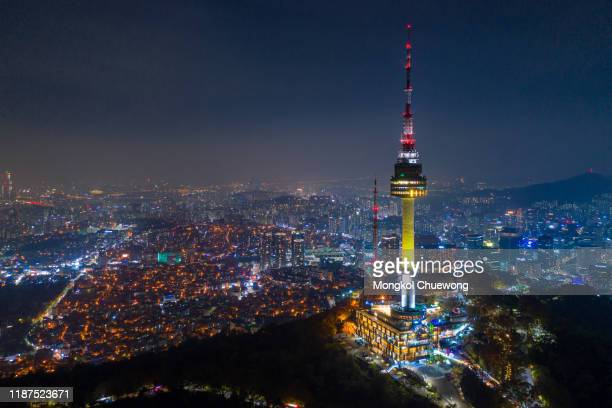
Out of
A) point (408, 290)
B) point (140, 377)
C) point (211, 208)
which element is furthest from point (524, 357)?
point (211, 208)

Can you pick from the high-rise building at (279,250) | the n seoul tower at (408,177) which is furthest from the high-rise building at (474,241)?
the n seoul tower at (408,177)

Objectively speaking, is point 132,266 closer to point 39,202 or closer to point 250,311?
point 250,311

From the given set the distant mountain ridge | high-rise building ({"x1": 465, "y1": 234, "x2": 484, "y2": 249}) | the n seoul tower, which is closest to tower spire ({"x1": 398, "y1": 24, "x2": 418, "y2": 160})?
the n seoul tower

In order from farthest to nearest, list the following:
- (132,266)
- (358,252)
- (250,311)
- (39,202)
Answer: (39,202)
(358,252)
(132,266)
(250,311)

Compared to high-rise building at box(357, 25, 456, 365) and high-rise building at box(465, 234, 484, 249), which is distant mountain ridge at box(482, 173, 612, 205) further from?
high-rise building at box(357, 25, 456, 365)

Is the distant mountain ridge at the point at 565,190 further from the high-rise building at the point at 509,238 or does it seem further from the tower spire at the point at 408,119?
the tower spire at the point at 408,119
